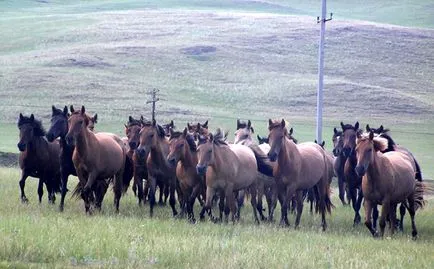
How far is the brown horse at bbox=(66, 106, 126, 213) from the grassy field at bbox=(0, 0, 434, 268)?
624 millimetres

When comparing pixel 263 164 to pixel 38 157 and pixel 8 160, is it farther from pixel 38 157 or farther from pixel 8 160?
pixel 8 160

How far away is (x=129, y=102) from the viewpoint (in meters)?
56.9

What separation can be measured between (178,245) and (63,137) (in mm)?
6338

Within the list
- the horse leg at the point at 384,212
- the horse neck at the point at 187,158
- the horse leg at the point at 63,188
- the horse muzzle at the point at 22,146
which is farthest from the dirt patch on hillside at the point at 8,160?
the horse leg at the point at 384,212

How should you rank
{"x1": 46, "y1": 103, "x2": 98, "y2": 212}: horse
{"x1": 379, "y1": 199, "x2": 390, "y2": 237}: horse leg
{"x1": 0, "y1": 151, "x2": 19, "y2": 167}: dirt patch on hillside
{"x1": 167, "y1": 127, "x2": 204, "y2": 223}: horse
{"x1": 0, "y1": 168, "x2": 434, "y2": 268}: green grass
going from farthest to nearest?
{"x1": 0, "y1": 151, "x2": 19, "y2": 167}: dirt patch on hillside
{"x1": 167, "y1": 127, "x2": 204, "y2": 223}: horse
{"x1": 46, "y1": 103, "x2": 98, "y2": 212}: horse
{"x1": 379, "y1": 199, "x2": 390, "y2": 237}: horse leg
{"x1": 0, "y1": 168, "x2": 434, "y2": 268}: green grass

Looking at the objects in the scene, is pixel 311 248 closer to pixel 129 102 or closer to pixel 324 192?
pixel 324 192

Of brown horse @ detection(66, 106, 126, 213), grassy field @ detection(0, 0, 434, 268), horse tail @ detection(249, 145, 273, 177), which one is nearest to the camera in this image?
grassy field @ detection(0, 0, 434, 268)

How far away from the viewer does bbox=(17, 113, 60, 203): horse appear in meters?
18.8

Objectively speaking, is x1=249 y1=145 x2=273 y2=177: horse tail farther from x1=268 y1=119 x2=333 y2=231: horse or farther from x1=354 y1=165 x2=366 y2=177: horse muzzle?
x1=354 y1=165 x2=366 y2=177: horse muzzle

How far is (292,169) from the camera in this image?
18.1 metres

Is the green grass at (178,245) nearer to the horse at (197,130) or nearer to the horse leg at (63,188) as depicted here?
the horse leg at (63,188)

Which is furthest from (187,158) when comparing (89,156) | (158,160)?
(89,156)

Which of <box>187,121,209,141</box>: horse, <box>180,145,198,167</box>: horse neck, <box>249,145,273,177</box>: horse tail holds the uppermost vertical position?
<box>187,121,209,141</box>: horse

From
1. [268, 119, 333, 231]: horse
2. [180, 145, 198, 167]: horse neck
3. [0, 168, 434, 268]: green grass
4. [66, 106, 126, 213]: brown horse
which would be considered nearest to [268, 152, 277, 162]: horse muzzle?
[268, 119, 333, 231]: horse
